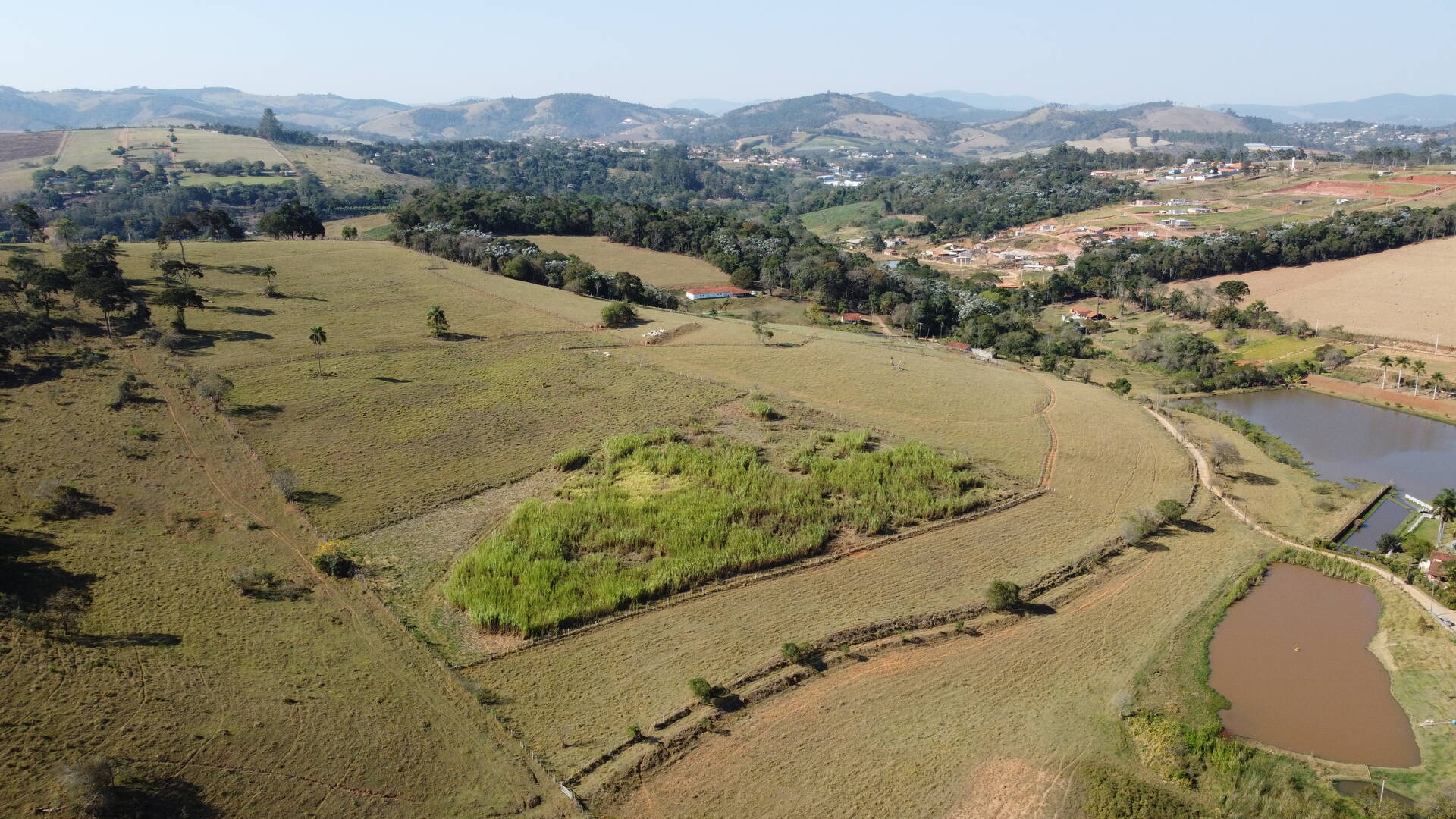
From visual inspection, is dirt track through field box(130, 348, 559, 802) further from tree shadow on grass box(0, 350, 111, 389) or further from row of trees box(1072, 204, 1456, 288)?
row of trees box(1072, 204, 1456, 288)

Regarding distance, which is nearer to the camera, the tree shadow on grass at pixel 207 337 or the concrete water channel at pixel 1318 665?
the concrete water channel at pixel 1318 665

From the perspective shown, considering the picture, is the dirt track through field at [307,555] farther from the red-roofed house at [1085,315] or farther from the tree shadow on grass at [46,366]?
the red-roofed house at [1085,315]

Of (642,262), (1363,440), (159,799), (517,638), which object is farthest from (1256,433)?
(642,262)

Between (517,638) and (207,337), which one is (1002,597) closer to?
(517,638)

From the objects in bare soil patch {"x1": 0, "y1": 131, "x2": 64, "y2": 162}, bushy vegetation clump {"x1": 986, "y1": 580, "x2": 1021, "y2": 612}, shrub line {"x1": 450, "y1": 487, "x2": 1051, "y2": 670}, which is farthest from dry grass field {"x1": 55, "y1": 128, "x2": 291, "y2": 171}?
bushy vegetation clump {"x1": 986, "y1": 580, "x2": 1021, "y2": 612}

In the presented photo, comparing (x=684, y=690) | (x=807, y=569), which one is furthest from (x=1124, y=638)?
(x=684, y=690)

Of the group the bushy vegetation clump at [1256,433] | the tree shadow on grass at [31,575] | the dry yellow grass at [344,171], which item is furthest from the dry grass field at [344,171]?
the bushy vegetation clump at [1256,433]
